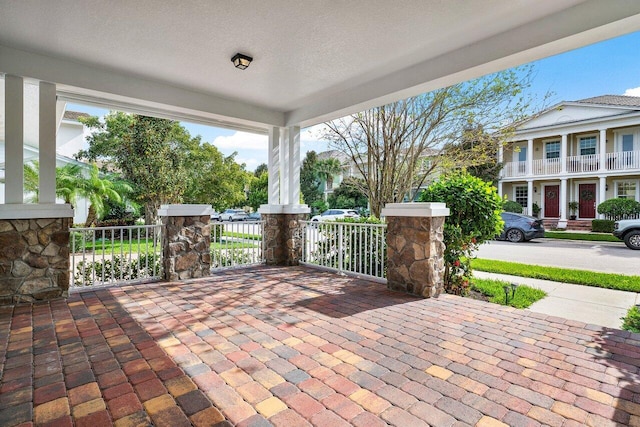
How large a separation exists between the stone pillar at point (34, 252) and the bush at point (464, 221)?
469 centimetres

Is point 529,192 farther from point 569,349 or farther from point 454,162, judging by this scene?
point 569,349

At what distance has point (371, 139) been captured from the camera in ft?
22.6

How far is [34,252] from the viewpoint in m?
3.80

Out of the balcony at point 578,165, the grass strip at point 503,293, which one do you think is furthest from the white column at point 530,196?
→ the grass strip at point 503,293

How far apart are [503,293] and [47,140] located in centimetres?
615

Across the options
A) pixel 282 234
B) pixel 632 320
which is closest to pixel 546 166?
pixel 632 320

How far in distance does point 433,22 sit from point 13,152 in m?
4.67

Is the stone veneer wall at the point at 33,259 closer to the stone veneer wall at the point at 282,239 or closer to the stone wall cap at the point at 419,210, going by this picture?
the stone veneer wall at the point at 282,239

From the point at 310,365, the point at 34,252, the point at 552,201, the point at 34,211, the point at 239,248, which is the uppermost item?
the point at 552,201

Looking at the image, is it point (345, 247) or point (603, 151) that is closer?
point (345, 247)

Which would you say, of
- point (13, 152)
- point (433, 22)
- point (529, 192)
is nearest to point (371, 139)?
point (433, 22)

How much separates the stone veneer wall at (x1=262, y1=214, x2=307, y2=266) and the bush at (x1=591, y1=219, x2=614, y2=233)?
12972mm

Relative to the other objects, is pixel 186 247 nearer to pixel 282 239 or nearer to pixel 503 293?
pixel 282 239

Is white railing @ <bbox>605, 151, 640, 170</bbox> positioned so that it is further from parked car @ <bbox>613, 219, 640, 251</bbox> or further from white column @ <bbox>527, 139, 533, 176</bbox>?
parked car @ <bbox>613, 219, 640, 251</bbox>
